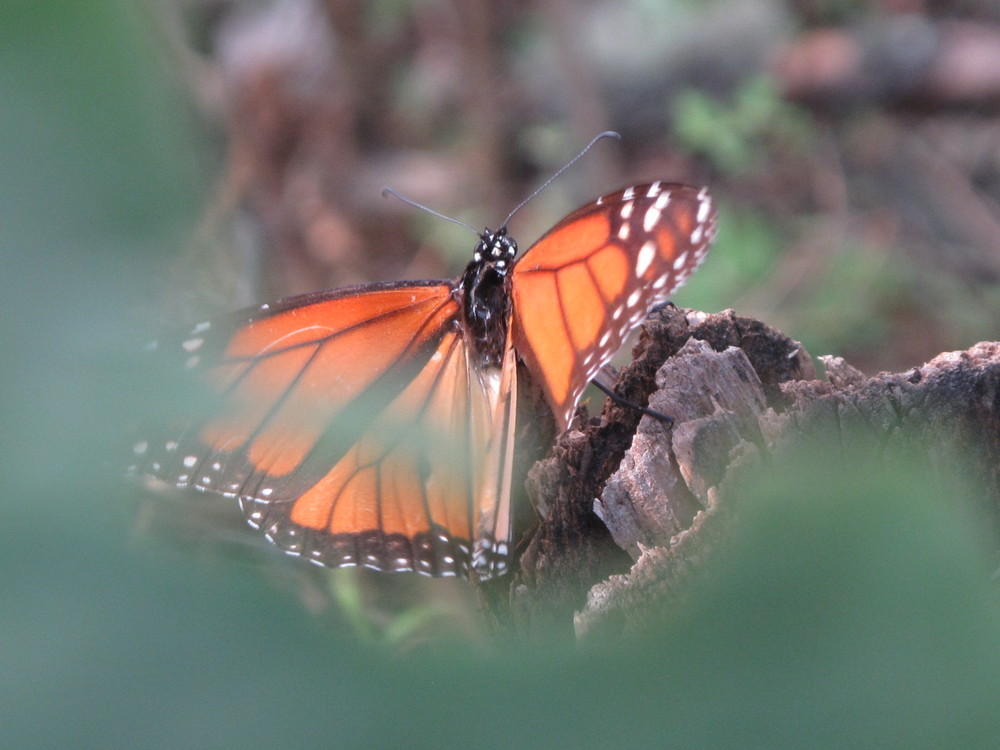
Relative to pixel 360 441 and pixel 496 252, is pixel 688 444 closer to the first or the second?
pixel 360 441

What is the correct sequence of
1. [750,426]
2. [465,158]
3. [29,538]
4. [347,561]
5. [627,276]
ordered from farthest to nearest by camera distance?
[465,158] < [347,561] < [627,276] < [750,426] < [29,538]

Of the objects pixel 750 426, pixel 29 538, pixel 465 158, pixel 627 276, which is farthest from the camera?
pixel 465 158

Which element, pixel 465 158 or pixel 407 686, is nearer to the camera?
pixel 407 686

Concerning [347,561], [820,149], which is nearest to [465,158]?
[820,149]

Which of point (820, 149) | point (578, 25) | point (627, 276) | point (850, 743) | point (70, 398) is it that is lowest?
point (850, 743)

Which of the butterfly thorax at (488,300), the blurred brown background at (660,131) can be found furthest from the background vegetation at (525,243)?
the butterfly thorax at (488,300)

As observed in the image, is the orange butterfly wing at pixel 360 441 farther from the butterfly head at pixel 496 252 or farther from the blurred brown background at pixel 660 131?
the blurred brown background at pixel 660 131

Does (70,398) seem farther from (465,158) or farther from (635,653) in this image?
(465,158)
